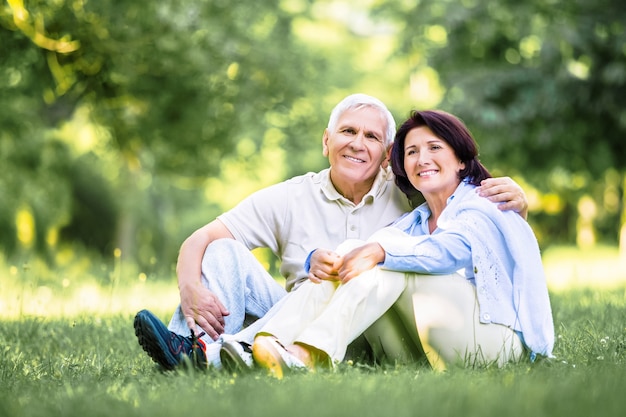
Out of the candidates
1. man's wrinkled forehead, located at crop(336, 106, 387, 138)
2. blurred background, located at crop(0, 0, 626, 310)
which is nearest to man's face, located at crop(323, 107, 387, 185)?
man's wrinkled forehead, located at crop(336, 106, 387, 138)

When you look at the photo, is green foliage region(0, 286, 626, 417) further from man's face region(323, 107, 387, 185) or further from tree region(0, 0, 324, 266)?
tree region(0, 0, 324, 266)

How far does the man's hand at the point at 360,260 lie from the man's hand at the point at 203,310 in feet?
2.32

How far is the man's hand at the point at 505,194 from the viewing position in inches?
148

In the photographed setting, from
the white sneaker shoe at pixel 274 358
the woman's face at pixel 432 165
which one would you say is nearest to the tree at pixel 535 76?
the woman's face at pixel 432 165

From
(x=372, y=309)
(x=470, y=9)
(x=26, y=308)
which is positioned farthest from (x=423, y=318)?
(x=470, y=9)

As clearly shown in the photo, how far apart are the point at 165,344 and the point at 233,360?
0.93 feet

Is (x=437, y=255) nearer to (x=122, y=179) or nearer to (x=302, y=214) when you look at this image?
(x=302, y=214)

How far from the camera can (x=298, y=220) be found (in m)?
4.43

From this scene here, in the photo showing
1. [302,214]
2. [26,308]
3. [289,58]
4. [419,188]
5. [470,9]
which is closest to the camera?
[419,188]

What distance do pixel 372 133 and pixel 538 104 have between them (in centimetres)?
765

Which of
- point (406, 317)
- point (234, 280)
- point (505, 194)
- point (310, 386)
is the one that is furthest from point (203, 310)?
point (505, 194)

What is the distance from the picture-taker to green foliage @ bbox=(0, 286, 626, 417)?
261 centimetres

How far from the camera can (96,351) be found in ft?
15.3

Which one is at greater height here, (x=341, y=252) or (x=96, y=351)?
(x=341, y=252)
